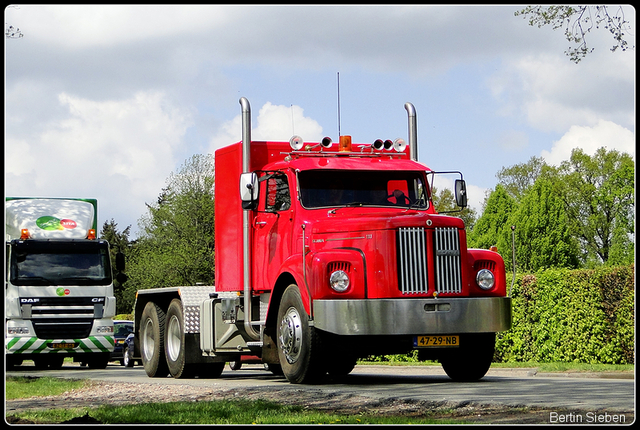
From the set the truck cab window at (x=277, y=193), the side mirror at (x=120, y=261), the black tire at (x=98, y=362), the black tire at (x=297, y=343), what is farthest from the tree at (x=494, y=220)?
the black tire at (x=297, y=343)

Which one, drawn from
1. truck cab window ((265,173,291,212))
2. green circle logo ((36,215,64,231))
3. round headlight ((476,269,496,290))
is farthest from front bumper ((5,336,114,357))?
round headlight ((476,269,496,290))

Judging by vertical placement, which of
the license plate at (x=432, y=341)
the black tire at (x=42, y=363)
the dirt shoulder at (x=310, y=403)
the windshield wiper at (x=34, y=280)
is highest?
the windshield wiper at (x=34, y=280)

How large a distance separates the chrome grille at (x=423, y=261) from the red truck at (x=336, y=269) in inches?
0.5

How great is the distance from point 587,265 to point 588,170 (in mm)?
8189

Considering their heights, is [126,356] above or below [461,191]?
below

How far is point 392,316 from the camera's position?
477 inches

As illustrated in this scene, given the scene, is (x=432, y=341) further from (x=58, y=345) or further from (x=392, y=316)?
(x=58, y=345)

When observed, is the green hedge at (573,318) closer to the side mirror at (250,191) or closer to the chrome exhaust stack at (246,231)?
the chrome exhaust stack at (246,231)

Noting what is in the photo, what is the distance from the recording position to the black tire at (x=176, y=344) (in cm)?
1675

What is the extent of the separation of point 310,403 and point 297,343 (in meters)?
2.40

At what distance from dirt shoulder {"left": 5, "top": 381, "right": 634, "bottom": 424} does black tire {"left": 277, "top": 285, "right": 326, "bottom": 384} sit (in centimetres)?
44

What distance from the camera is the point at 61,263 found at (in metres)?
22.6

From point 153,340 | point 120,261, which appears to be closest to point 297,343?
point 153,340

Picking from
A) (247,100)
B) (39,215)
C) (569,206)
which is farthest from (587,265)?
(247,100)
